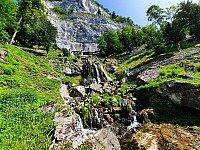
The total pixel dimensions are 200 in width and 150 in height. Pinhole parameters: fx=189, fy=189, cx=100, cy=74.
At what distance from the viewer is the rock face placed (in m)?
16.6

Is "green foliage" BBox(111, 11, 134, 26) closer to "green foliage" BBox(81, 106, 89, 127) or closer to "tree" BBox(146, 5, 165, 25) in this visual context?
"tree" BBox(146, 5, 165, 25)

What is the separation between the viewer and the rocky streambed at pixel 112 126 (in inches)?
394

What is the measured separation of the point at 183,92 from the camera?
56.7ft

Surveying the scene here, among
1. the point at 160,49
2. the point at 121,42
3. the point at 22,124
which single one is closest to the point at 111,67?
the point at 160,49

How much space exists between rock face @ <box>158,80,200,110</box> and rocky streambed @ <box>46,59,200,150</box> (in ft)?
7.96

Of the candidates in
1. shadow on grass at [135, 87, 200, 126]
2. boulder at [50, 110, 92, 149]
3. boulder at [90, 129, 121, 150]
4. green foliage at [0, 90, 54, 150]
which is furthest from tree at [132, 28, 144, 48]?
boulder at [90, 129, 121, 150]

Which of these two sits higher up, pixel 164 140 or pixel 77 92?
pixel 77 92

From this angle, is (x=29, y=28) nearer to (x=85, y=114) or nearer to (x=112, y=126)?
(x=85, y=114)

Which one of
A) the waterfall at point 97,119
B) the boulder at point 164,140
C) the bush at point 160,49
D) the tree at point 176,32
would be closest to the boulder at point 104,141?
the boulder at point 164,140

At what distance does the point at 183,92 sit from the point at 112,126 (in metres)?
7.20

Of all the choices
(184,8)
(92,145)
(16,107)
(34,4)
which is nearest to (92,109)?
(16,107)

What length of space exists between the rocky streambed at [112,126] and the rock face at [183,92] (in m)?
2.43

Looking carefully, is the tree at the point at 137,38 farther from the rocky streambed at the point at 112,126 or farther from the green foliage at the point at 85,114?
the green foliage at the point at 85,114

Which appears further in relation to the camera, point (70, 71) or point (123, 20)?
point (123, 20)
